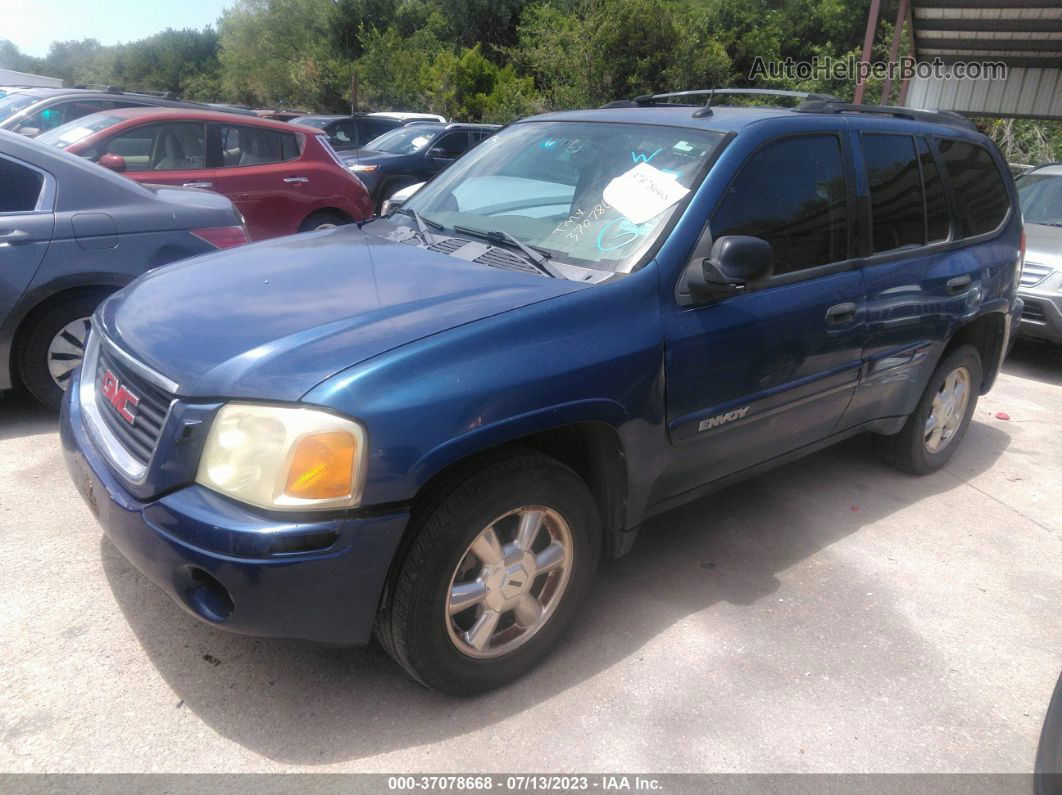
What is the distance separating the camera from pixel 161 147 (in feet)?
23.3

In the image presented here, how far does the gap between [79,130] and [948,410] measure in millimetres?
6652

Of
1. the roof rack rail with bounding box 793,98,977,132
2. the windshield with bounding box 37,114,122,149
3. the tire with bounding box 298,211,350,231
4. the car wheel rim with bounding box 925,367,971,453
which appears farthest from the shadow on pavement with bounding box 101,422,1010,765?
the tire with bounding box 298,211,350,231

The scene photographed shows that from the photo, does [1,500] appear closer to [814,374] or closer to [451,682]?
[451,682]

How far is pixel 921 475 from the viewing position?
185 inches

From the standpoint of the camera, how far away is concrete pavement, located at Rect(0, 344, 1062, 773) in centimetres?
248

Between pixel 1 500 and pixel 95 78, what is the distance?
239 ft

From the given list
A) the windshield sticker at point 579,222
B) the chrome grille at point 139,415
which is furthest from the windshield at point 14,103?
the windshield sticker at point 579,222

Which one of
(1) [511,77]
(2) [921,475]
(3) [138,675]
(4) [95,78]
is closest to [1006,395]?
(2) [921,475]

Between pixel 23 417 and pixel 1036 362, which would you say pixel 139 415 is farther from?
pixel 1036 362

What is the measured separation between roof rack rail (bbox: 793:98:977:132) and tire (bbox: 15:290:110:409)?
3.61 metres

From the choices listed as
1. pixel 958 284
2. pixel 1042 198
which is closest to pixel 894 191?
pixel 958 284

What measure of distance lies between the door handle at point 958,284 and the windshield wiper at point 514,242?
221cm

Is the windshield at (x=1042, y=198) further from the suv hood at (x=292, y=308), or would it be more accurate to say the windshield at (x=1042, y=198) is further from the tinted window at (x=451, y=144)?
the tinted window at (x=451, y=144)

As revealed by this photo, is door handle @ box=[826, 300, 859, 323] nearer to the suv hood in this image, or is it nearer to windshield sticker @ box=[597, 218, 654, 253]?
windshield sticker @ box=[597, 218, 654, 253]
